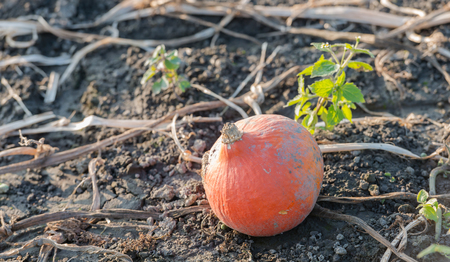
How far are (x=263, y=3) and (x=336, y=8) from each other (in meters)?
1.07

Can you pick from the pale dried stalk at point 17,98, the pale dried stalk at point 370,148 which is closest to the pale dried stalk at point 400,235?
the pale dried stalk at point 370,148

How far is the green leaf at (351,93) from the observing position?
101 inches

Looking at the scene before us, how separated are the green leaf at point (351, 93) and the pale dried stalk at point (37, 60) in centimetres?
390

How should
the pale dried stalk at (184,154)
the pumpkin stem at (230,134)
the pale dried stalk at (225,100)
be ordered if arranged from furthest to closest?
1. the pale dried stalk at (225,100)
2. the pale dried stalk at (184,154)
3. the pumpkin stem at (230,134)

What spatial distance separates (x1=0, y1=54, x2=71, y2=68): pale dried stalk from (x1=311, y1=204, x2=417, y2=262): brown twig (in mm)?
3983

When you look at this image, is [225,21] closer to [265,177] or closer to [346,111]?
[346,111]

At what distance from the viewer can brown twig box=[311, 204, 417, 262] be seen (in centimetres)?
228

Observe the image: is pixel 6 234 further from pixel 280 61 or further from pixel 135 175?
pixel 280 61

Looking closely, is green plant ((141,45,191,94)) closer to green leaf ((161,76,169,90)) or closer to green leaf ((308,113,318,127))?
green leaf ((161,76,169,90))

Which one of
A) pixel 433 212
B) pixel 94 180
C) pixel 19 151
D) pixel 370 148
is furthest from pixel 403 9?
pixel 19 151

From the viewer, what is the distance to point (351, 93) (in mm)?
2600

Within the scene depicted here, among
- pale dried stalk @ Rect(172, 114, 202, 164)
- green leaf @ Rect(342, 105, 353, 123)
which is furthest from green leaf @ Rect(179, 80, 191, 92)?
green leaf @ Rect(342, 105, 353, 123)

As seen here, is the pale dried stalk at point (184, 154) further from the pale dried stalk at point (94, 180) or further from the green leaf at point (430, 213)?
the green leaf at point (430, 213)

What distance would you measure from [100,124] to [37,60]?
1942 millimetres
